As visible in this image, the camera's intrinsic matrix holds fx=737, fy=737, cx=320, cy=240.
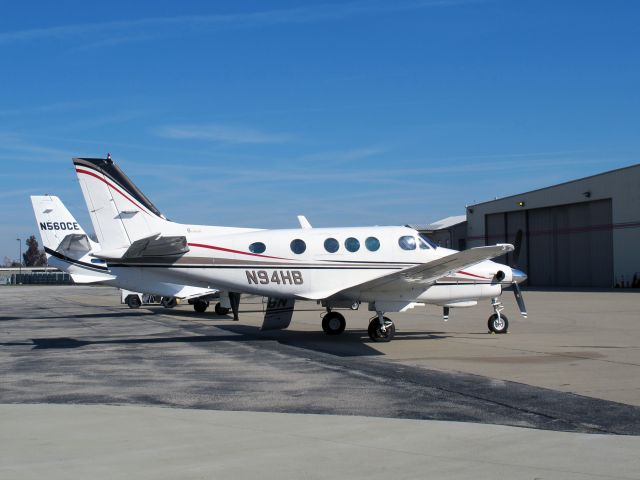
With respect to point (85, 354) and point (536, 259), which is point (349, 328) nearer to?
point (85, 354)

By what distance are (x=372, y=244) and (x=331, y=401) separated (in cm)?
877

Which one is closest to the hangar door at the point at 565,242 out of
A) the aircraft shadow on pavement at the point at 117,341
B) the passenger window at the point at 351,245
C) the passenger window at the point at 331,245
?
the passenger window at the point at 351,245

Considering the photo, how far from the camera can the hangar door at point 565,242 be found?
52.5 meters

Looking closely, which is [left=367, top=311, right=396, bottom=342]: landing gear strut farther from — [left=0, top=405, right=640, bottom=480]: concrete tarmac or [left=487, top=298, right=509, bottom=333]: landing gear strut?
[left=0, top=405, right=640, bottom=480]: concrete tarmac

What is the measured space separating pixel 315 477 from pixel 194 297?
24615mm

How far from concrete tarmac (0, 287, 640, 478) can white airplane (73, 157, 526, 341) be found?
122cm

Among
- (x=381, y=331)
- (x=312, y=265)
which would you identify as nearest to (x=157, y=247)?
(x=312, y=265)

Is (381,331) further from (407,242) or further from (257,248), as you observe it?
(257,248)

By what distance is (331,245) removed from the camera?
1781 cm

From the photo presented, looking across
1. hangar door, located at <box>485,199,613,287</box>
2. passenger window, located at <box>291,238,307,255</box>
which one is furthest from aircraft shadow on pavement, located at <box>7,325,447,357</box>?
hangar door, located at <box>485,199,613,287</box>

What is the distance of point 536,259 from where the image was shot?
59781 millimetres

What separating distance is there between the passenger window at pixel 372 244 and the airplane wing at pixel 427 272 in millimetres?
1218

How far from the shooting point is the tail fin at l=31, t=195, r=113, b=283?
109ft

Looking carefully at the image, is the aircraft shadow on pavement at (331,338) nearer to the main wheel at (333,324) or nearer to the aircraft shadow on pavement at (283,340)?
the aircraft shadow on pavement at (283,340)
